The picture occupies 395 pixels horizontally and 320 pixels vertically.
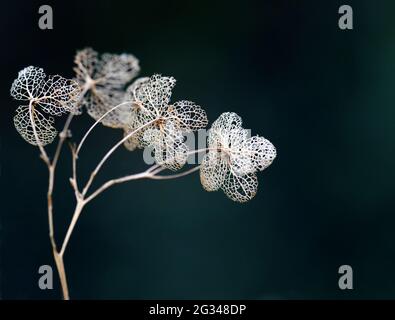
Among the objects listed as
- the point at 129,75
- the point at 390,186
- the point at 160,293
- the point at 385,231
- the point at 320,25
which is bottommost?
the point at 160,293

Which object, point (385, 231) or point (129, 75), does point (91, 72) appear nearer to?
point (129, 75)

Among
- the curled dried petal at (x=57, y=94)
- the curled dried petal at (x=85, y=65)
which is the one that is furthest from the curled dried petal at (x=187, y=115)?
the curled dried petal at (x=85, y=65)

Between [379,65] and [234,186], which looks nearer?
[234,186]

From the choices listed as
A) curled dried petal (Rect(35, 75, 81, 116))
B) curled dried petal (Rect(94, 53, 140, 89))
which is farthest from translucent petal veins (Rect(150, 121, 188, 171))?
curled dried petal (Rect(94, 53, 140, 89))

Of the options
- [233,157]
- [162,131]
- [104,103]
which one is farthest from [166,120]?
[104,103]

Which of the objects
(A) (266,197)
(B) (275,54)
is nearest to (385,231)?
(A) (266,197)

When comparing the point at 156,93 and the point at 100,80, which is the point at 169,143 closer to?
the point at 156,93
